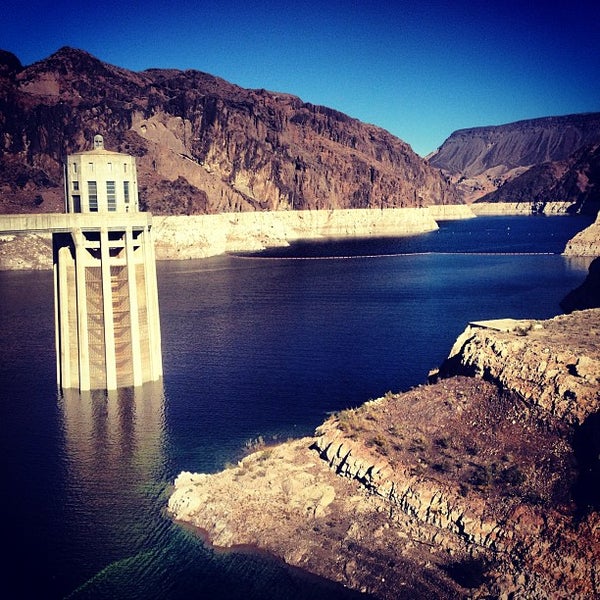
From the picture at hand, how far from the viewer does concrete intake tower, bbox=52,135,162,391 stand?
43.8 meters

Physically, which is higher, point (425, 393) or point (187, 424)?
point (425, 393)

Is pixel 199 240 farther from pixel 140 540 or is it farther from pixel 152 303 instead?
pixel 140 540

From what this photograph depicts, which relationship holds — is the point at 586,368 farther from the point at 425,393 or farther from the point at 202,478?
the point at 202,478

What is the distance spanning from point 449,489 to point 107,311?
24.8 m

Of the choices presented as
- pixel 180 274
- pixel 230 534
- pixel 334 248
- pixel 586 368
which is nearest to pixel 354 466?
pixel 230 534

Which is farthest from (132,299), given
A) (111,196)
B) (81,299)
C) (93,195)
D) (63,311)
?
(93,195)

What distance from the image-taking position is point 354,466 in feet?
98.9

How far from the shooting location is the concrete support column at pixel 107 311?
1702 inches

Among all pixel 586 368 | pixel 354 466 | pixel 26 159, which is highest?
pixel 26 159

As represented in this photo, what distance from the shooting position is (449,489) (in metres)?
27.3

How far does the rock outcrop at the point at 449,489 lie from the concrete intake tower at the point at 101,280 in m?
15.6

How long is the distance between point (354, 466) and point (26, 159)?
15615 centimetres

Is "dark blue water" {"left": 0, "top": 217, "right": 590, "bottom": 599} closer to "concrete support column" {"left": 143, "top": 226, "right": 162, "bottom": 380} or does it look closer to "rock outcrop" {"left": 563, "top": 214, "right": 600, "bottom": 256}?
"concrete support column" {"left": 143, "top": 226, "right": 162, "bottom": 380}

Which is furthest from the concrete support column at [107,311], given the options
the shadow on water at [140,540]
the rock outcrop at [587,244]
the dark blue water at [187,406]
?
the rock outcrop at [587,244]
